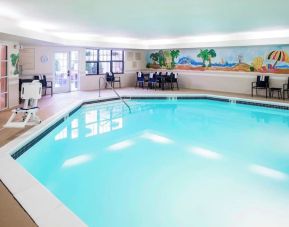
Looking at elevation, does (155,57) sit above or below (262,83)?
above

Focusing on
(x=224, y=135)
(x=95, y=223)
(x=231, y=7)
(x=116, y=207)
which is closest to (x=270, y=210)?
(x=116, y=207)

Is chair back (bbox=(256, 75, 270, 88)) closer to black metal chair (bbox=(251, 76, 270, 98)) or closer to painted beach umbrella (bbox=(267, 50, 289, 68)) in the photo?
black metal chair (bbox=(251, 76, 270, 98))

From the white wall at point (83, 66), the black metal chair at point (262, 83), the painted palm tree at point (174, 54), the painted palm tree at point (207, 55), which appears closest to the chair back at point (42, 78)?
the white wall at point (83, 66)

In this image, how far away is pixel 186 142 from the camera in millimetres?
5859

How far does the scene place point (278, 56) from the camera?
10.2m

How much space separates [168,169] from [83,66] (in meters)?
8.93

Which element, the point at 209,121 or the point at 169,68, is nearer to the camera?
the point at 209,121

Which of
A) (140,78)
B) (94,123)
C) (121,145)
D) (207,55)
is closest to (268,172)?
(121,145)

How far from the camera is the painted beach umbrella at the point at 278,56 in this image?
10.0 meters

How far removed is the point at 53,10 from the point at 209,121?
489 centimetres

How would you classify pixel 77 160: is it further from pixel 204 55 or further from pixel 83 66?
pixel 204 55

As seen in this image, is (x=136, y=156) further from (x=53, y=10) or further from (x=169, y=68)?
(x=169, y=68)

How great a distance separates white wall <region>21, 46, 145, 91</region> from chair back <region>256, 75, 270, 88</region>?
20.8 feet

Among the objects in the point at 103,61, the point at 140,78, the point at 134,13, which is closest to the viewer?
the point at 134,13
